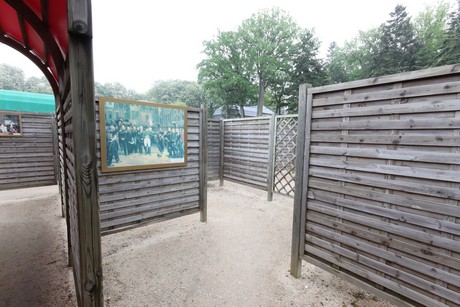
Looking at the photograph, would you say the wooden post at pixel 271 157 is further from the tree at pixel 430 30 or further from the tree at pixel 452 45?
the tree at pixel 430 30

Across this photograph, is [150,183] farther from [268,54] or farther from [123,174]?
[268,54]

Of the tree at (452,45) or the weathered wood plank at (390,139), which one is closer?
the weathered wood plank at (390,139)

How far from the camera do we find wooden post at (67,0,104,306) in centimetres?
100

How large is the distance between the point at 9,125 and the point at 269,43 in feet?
57.6

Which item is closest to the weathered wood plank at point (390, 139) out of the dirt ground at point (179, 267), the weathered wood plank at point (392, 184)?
the weathered wood plank at point (392, 184)

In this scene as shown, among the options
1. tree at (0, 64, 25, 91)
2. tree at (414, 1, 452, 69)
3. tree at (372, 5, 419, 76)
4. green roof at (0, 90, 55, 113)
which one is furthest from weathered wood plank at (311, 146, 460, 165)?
tree at (0, 64, 25, 91)

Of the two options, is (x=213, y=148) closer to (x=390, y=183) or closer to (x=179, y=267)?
(x=179, y=267)

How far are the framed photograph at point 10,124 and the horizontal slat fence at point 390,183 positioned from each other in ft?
23.1

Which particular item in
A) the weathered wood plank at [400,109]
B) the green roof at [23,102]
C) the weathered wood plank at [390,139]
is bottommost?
the weathered wood plank at [390,139]

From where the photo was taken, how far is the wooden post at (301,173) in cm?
223

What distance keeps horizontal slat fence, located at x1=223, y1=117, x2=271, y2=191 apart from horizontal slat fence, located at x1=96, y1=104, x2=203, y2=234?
223 centimetres

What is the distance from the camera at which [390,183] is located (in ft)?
5.54

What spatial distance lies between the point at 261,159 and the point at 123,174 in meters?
3.49

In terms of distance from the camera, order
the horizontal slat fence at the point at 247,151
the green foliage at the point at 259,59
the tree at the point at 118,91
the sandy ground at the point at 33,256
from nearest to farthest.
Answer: the sandy ground at the point at 33,256 → the horizontal slat fence at the point at 247,151 → the green foliage at the point at 259,59 → the tree at the point at 118,91
